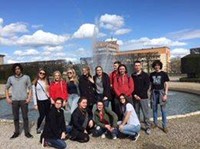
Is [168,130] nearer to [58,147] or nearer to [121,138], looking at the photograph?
[121,138]

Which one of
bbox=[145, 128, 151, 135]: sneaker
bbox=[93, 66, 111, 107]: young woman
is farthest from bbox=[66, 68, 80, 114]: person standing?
bbox=[145, 128, 151, 135]: sneaker

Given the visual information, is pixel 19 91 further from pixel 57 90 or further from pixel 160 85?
pixel 160 85

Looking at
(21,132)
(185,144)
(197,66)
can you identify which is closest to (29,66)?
(197,66)

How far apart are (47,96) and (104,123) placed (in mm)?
1696

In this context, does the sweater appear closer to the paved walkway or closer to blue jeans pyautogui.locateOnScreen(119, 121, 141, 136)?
blue jeans pyautogui.locateOnScreen(119, 121, 141, 136)

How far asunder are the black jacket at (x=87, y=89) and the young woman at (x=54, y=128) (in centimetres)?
109

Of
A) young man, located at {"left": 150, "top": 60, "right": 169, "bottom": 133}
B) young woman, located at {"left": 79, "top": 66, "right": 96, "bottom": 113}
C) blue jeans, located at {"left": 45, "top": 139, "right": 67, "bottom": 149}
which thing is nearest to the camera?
blue jeans, located at {"left": 45, "top": 139, "right": 67, "bottom": 149}

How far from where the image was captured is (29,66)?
43.2 meters

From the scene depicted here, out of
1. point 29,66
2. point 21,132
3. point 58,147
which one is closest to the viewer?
point 58,147

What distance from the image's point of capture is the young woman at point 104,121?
8383 millimetres

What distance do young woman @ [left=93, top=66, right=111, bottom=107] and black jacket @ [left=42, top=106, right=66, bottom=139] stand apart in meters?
1.44

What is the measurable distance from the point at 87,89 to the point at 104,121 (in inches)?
38.1

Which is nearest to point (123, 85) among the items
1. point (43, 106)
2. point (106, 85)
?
point (106, 85)

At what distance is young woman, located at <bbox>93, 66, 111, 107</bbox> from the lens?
878 cm
